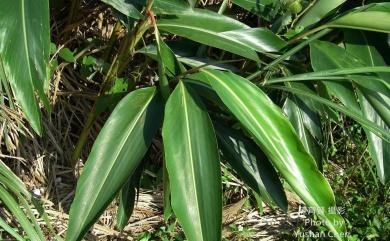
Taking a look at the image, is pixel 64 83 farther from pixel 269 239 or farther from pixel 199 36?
pixel 269 239

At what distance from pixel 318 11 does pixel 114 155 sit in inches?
26.6

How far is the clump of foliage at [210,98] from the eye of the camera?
104 centimetres

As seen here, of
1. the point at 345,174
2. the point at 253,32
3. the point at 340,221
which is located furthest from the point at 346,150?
the point at 340,221

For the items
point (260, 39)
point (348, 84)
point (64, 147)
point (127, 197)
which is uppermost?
point (260, 39)

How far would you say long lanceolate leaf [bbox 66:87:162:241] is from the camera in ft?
3.76

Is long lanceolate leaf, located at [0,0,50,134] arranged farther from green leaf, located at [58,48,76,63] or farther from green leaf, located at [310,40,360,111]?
green leaf, located at [310,40,360,111]

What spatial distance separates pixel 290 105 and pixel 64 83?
70 cm

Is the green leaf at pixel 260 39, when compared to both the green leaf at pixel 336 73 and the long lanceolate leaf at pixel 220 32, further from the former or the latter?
the green leaf at pixel 336 73

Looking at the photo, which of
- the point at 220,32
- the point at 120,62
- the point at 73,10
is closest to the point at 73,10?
the point at 73,10

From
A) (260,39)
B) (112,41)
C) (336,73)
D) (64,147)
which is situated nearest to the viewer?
(336,73)

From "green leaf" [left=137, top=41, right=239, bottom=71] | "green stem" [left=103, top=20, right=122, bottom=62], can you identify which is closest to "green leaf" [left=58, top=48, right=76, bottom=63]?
"green stem" [left=103, top=20, right=122, bottom=62]

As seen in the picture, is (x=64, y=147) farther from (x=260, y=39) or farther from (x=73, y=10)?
(x=260, y=39)

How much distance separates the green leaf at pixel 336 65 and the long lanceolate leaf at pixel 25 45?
0.67 metres

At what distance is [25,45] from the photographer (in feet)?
3.38
